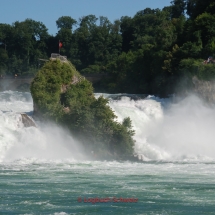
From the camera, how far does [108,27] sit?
86062 millimetres

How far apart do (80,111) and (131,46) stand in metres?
46.2

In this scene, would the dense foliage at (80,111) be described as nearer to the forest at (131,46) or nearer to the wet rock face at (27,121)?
the wet rock face at (27,121)

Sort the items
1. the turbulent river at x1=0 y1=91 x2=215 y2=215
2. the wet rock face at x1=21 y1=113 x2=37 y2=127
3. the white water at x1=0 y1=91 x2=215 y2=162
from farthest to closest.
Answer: the wet rock face at x1=21 y1=113 x2=37 y2=127 → the white water at x1=0 y1=91 x2=215 y2=162 → the turbulent river at x1=0 y1=91 x2=215 y2=215

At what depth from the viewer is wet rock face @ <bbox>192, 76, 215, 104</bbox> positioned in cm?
4169

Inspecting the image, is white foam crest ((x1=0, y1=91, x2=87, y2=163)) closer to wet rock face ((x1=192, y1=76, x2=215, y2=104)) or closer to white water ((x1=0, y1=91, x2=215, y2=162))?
white water ((x1=0, y1=91, x2=215, y2=162))

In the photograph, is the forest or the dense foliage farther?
the forest

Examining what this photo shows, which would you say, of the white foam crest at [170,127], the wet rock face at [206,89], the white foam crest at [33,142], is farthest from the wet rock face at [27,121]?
the wet rock face at [206,89]

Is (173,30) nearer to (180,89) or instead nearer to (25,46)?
(180,89)

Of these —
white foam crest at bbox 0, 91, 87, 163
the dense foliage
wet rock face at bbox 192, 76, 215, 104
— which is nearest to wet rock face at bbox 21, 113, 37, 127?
white foam crest at bbox 0, 91, 87, 163

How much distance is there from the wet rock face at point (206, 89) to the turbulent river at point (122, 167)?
546 millimetres

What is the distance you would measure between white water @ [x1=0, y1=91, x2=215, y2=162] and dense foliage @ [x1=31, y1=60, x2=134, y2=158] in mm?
671

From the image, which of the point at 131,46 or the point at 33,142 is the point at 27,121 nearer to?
the point at 33,142

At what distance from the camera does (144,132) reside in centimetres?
3784

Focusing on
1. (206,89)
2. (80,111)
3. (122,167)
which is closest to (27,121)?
(80,111)
